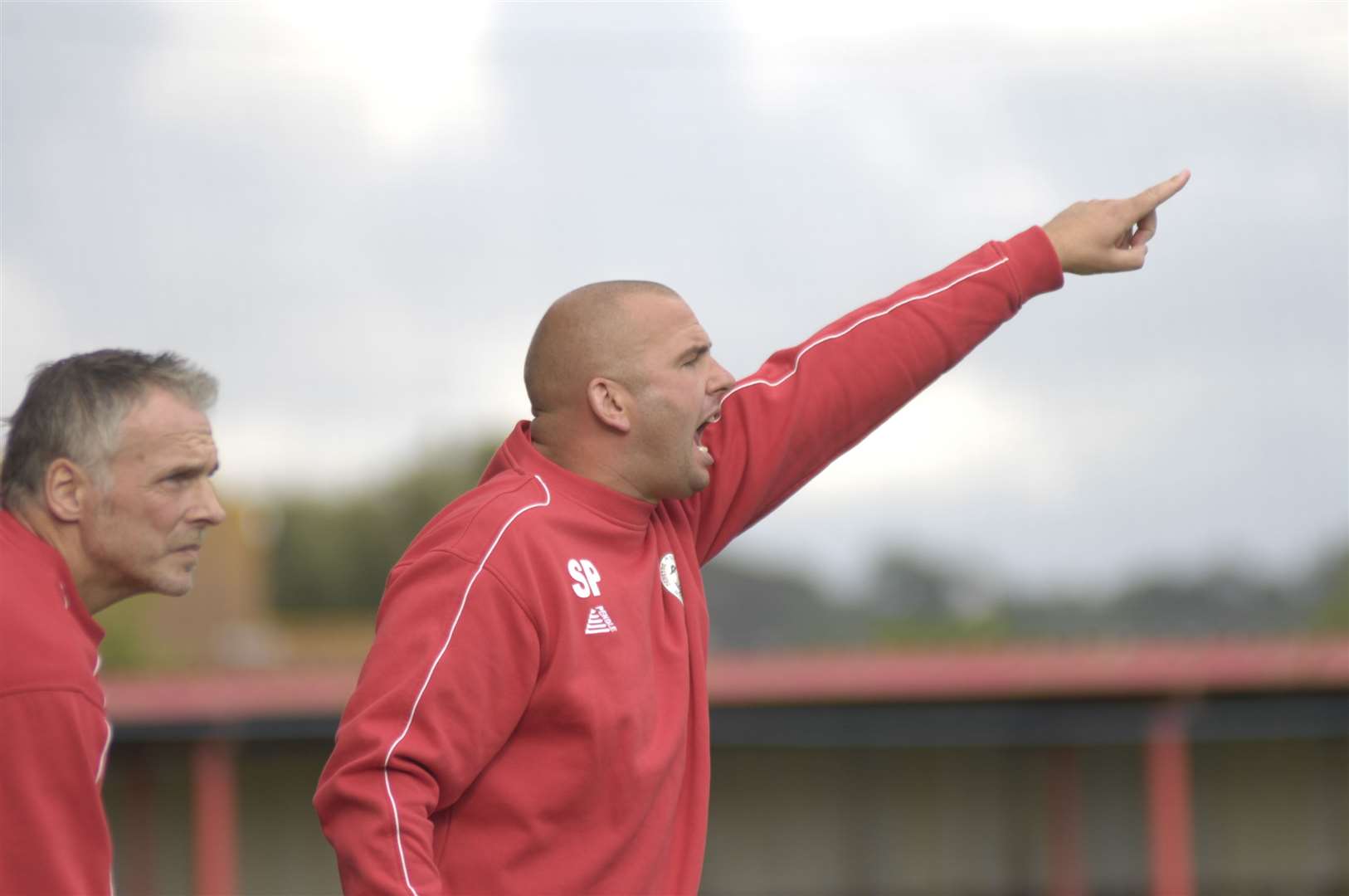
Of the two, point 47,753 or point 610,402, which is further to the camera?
point 610,402

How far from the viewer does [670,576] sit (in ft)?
8.79

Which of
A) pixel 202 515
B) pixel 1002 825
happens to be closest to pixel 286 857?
pixel 1002 825

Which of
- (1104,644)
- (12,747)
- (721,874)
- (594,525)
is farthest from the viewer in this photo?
(721,874)

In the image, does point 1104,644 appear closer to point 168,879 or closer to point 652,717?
point 168,879

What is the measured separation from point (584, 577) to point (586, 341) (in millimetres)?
416

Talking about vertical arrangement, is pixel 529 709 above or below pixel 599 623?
below

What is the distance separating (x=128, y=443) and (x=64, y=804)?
554 millimetres

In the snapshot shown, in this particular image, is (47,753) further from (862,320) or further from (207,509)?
(862,320)

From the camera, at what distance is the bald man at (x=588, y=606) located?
229 cm

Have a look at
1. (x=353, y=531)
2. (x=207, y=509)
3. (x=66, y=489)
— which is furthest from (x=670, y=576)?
(x=353, y=531)

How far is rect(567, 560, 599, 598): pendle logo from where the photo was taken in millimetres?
2443

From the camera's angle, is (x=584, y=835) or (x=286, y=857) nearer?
(x=584, y=835)

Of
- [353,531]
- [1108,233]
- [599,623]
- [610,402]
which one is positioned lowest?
[353,531]

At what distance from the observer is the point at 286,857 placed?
38.0 feet
